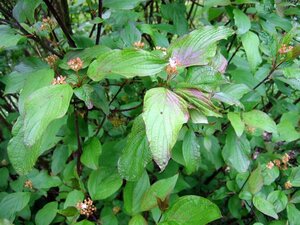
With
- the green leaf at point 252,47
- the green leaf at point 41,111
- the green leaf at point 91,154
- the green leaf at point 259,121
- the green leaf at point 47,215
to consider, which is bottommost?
the green leaf at point 47,215

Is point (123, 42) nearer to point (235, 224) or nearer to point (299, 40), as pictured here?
point (299, 40)

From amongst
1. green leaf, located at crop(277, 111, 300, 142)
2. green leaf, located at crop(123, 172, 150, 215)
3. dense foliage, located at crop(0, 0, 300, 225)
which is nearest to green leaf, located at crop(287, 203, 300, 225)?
dense foliage, located at crop(0, 0, 300, 225)

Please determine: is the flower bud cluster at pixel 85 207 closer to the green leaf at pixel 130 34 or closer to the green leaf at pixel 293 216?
the green leaf at pixel 130 34

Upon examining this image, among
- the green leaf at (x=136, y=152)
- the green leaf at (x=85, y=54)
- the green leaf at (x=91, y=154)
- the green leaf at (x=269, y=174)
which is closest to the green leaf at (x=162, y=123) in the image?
the green leaf at (x=136, y=152)

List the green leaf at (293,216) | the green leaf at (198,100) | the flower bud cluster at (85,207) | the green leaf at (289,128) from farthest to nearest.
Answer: the green leaf at (289,128) → the green leaf at (293,216) → the flower bud cluster at (85,207) → the green leaf at (198,100)

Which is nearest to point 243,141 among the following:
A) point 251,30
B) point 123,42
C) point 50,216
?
point 251,30

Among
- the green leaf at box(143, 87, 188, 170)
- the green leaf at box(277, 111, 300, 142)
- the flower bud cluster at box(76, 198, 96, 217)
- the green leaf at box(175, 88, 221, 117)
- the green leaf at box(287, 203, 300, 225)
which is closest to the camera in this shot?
the green leaf at box(143, 87, 188, 170)

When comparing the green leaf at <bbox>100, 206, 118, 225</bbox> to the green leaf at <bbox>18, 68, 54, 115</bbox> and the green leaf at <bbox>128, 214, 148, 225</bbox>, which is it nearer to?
the green leaf at <bbox>128, 214, 148, 225</bbox>
